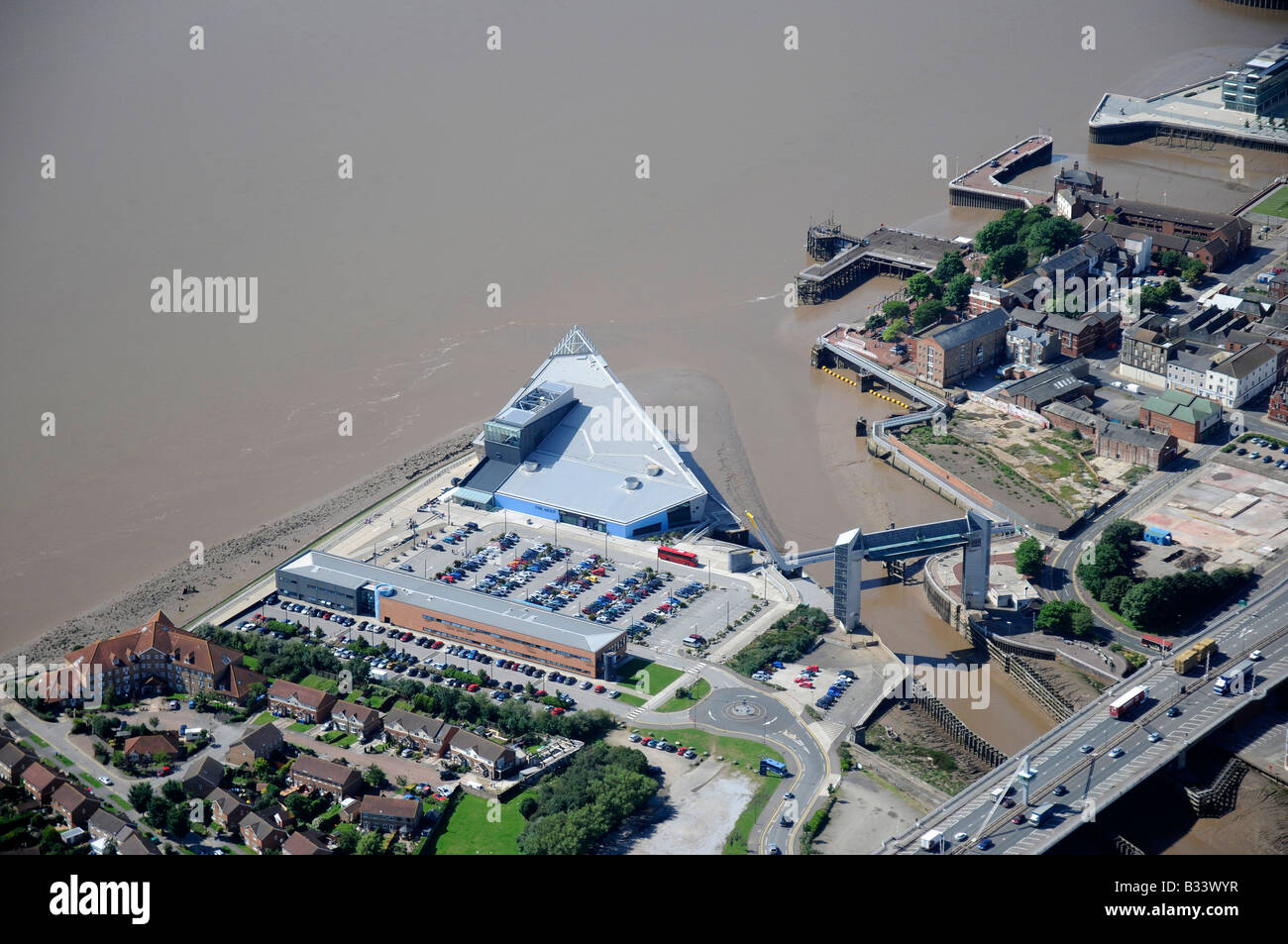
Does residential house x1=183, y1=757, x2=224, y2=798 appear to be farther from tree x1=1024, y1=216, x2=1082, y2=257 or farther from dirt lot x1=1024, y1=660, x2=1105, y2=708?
tree x1=1024, y1=216, x2=1082, y2=257

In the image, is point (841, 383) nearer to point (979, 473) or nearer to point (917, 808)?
point (979, 473)

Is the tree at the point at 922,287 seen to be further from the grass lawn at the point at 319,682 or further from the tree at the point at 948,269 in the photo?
the grass lawn at the point at 319,682

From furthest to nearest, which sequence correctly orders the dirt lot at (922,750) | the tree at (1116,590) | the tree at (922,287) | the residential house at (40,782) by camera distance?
1. the tree at (922,287)
2. the tree at (1116,590)
3. the dirt lot at (922,750)
4. the residential house at (40,782)

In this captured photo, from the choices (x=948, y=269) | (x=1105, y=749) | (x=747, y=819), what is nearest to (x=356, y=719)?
(x=747, y=819)

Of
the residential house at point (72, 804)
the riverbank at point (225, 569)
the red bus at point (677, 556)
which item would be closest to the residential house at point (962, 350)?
the red bus at point (677, 556)

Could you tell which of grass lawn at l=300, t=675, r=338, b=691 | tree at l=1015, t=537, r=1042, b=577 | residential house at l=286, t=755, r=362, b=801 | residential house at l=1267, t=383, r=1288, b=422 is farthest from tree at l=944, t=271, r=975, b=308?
residential house at l=286, t=755, r=362, b=801

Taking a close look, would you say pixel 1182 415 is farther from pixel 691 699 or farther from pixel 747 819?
pixel 747 819
